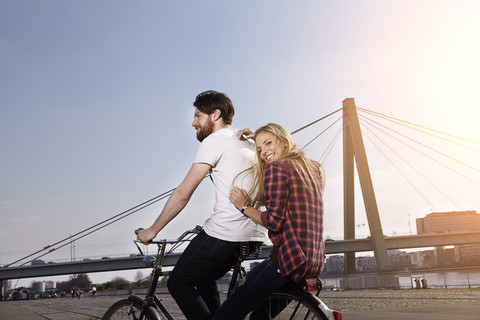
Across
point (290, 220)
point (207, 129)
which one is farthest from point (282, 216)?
point (207, 129)

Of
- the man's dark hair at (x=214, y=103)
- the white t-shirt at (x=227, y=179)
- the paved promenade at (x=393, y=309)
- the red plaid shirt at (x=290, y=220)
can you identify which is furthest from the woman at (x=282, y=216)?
the paved promenade at (x=393, y=309)

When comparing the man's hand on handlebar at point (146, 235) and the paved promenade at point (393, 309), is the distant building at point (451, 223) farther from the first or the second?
the man's hand on handlebar at point (146, 235)

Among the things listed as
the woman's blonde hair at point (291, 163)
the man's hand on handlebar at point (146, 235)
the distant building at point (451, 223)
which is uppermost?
the distant building at point (451, 223)

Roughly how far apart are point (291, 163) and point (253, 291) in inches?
25.6

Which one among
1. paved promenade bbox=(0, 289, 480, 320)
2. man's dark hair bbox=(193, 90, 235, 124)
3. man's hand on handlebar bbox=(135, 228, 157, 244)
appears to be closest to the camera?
man's hand on handlebar bbox=(135, 228, 157, 244)

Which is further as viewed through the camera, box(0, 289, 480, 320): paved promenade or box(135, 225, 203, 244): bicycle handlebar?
box(0, 289, 480, 320): paved promenade

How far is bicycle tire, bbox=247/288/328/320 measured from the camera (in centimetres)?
259

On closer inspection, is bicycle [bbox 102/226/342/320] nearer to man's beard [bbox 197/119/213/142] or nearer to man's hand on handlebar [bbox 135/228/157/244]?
man's hand on handlebar [bbox 135/228/157/244]

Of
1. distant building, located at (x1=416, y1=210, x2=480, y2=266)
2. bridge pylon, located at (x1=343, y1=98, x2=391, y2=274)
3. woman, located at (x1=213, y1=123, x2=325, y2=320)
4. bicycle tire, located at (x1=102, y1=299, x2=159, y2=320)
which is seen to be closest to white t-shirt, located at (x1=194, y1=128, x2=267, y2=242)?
woman, located at (x1=213, y1=123, x2=325, y2=320)

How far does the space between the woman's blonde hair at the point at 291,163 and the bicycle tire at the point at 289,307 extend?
0.48 meters

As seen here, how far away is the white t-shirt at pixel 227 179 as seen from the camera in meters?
2.83

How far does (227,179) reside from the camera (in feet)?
9.61

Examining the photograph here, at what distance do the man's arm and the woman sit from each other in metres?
0.24

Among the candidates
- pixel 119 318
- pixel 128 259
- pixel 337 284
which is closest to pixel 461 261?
pixel 128 259
